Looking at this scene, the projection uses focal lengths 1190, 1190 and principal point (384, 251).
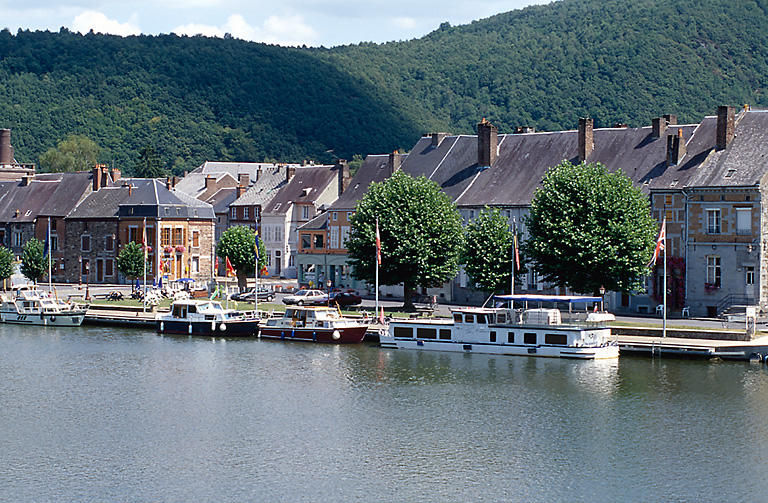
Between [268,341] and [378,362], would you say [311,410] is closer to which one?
[378,362]

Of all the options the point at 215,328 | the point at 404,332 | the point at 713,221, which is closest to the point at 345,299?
the point at 215,328

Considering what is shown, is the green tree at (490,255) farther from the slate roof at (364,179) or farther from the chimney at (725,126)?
the slate roof at (364,179)

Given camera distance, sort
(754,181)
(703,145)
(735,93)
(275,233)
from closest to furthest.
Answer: (754,181) < (703,145) < (275,233) < (735,93)

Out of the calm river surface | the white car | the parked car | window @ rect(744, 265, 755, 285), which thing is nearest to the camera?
the calm river surface

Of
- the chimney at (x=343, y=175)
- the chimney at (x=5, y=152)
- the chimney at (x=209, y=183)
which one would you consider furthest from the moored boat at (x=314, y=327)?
the chimney at (x=5, y=152)

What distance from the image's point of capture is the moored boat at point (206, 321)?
296 feet

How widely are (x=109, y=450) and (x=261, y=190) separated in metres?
99.4

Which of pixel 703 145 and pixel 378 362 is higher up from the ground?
pixel 703 145

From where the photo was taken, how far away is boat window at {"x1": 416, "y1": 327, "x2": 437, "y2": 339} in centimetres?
8150

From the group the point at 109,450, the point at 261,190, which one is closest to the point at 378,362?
the point at 109,450

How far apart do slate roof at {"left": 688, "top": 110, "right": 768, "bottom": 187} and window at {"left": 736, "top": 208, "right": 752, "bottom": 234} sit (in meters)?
2.01

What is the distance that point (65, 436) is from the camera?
54906mm

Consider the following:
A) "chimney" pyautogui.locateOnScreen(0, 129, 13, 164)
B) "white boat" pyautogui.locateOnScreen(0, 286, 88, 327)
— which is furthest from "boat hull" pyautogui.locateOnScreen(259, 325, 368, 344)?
"chimney" pyautogui.locateOnScreen(0, 129, 13, 164)

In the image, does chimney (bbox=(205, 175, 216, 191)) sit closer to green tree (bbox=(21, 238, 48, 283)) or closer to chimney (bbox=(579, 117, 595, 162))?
green tree (bbox=(21, 238, 48, 283))
